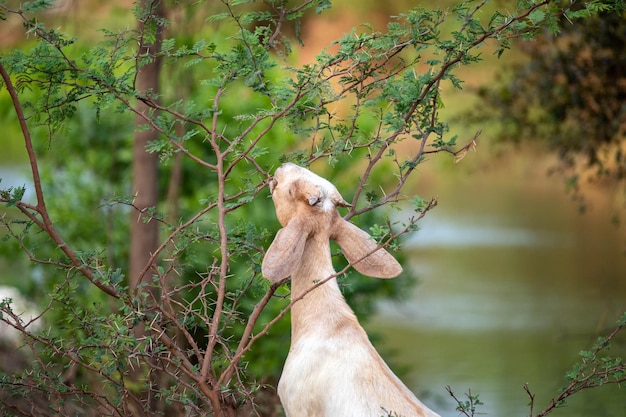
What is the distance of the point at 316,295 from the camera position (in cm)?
317

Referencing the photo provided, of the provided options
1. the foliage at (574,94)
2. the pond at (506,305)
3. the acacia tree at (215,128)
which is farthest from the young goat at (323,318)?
the foliage at (574,94)

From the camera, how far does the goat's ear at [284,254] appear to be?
2914 mm

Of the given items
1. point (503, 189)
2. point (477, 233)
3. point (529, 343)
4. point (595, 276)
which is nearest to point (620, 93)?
point (529, 343)

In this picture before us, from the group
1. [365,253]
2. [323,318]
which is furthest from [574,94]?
[323,318]

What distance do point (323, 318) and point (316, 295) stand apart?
0.08m

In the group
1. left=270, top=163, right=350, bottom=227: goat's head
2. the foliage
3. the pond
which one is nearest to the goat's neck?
left=270, top=163, right=350, bottom=227: goat's head

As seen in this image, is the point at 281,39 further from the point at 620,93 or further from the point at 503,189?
the point at 503,189

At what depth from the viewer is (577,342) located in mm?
8992

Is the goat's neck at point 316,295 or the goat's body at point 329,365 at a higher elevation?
the goat's neck at point 316,295

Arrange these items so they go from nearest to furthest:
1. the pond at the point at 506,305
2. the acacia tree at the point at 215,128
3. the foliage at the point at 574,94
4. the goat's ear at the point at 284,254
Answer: the goat's ear at the point at 284,254
the acacia tree at the point at 215,128
the foliage at the point at 574,94
the pond at the point at 506,305

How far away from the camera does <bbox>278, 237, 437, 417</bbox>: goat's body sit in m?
2.99

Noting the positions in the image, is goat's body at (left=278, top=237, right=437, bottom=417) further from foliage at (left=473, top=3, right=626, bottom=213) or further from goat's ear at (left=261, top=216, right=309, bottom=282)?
foliage at (left=473, top=3, right=626, bottom=213)

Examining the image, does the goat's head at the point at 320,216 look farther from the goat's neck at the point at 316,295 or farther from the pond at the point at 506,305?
the pond at the point at 506,305

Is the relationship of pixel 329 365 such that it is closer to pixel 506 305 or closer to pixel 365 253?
pixel 365 253
